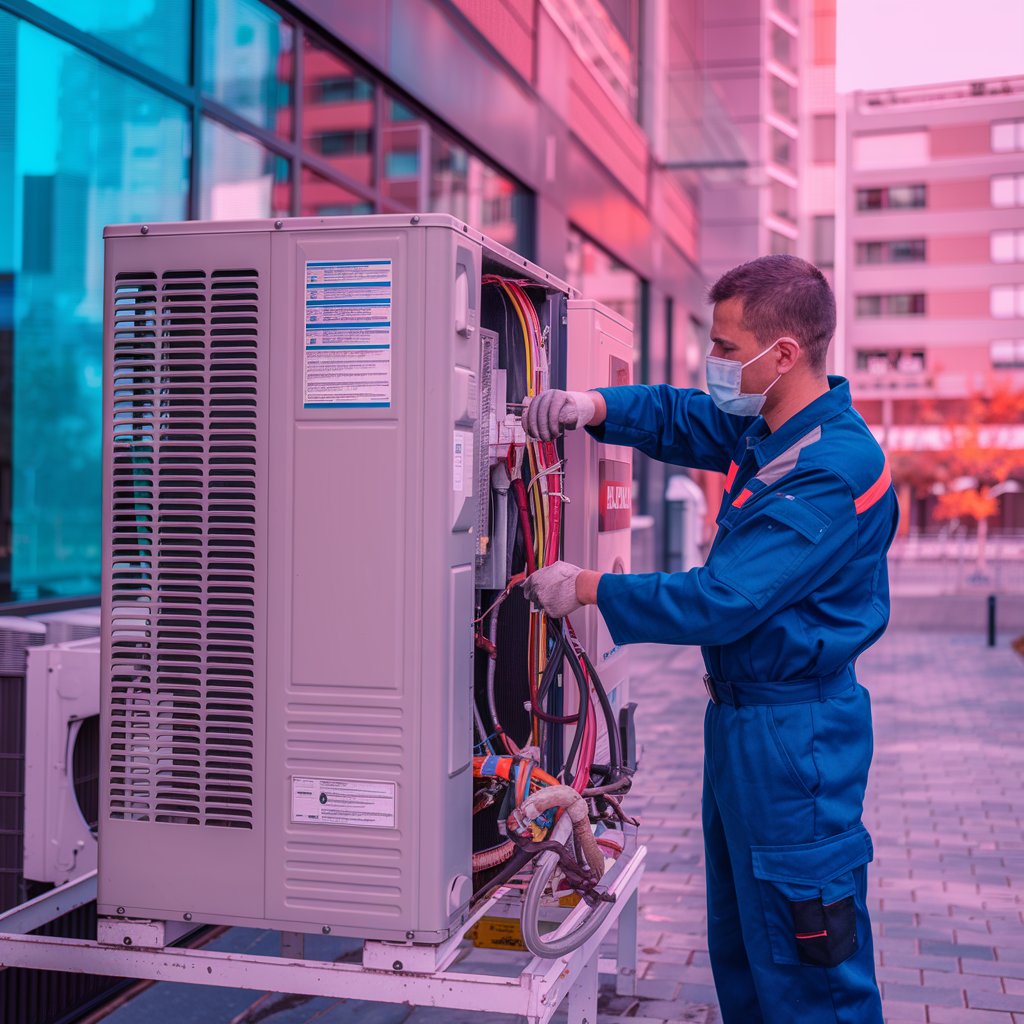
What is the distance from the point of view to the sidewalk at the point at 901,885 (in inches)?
166

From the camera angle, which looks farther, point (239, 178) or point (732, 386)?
point (239, 178)

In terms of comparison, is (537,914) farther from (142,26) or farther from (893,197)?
(893,197)

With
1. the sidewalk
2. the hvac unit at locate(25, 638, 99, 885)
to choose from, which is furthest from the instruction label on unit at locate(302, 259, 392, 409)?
the sidewalk

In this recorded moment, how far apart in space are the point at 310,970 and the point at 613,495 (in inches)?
65.9

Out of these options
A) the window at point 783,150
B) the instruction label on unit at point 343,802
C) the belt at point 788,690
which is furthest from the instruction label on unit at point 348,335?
the window at point 783,150

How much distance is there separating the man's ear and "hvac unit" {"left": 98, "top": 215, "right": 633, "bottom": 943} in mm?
678

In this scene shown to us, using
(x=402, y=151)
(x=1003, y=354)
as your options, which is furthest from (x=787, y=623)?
(x=1003, y=354)

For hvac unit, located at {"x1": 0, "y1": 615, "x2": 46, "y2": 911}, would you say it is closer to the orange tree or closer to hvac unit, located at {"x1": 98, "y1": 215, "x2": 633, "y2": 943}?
hvac unit, located at {"x1": 98, "y1": 215, "x2": 633, "y2": 943}

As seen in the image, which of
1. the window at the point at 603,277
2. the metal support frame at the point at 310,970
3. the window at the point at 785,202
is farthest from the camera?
the window at the point at 785,202

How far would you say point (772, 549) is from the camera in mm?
2752

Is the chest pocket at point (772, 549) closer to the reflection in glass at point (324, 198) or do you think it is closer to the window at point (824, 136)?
the reflection in glass at point (324, 198)

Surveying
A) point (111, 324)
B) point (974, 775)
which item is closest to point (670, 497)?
point (974, 775)

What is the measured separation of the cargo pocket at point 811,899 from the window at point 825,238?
56728 mm

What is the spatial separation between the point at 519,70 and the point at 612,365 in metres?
7.53
